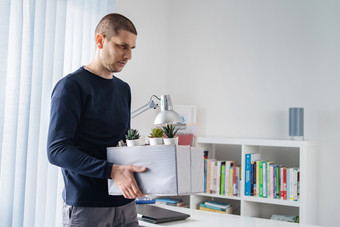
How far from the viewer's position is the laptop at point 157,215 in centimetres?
174

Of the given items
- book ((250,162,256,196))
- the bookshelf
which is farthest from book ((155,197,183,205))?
book ((250,162,256,196))

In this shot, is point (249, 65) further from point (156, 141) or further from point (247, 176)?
point (156, 141)

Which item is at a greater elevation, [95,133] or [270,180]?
[95,133]

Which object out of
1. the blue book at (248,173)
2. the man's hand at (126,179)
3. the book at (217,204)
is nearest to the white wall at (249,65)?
the blue book at (248,173)

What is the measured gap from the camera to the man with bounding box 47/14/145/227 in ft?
3.55

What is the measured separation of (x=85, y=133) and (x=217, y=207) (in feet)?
6.30

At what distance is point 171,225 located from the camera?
1.71 meters

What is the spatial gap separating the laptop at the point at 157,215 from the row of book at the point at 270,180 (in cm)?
100

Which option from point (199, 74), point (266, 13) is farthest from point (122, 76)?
point (266, 13)

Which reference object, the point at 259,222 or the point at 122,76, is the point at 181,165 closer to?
the point at 259,222

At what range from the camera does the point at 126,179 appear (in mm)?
1092

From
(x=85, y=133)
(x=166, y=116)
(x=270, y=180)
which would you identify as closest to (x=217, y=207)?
(x=270, y=180)

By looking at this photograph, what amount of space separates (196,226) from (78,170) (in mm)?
815

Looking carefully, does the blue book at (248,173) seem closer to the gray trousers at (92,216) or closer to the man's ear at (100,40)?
the gray trousers at (92,216)
